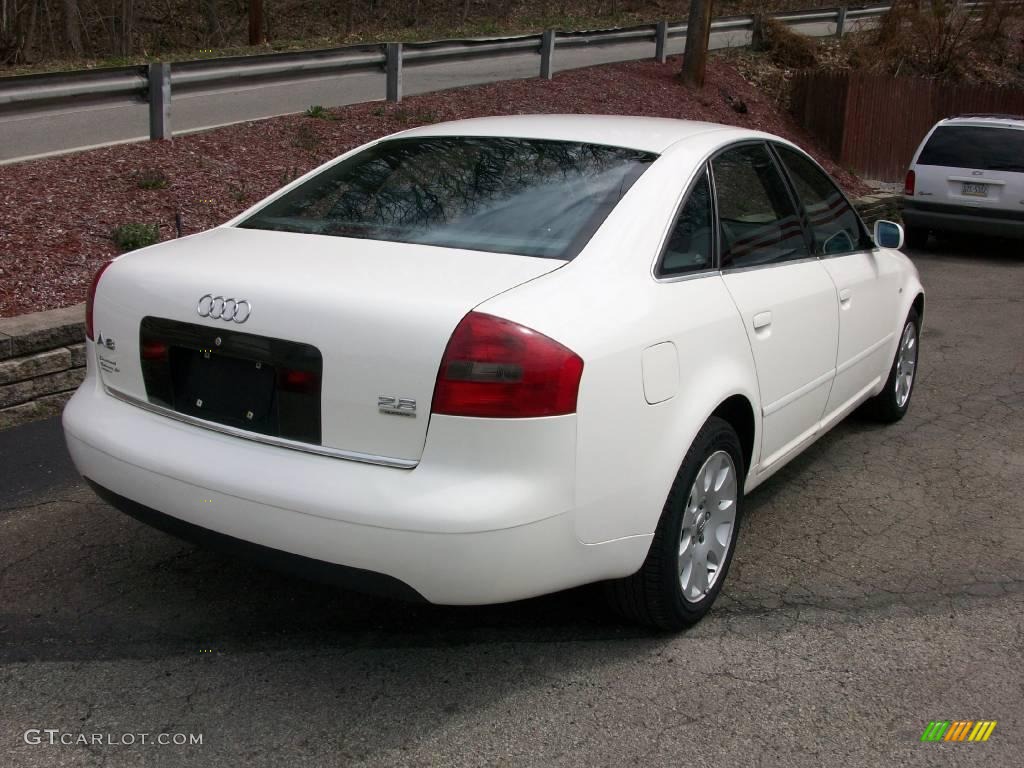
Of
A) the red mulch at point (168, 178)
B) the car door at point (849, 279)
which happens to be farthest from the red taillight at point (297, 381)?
the red mulch at point (168, 178)

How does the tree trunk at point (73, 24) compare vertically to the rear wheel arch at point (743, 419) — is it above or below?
above

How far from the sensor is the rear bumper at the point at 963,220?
1210 centimetres

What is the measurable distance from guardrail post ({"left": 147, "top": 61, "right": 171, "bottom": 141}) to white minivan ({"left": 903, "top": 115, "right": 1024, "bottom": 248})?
8334mm

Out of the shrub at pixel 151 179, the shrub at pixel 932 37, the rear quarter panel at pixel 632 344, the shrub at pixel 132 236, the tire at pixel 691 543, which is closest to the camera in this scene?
the rear quarter panel at pixel 632 344

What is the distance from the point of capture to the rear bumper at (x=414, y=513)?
9.26ft

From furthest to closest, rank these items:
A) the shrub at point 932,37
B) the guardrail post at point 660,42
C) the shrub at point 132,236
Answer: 1. the shrub at point 932,37
2. the guardrail post at point 660,42
3. the shrub at point 132,236

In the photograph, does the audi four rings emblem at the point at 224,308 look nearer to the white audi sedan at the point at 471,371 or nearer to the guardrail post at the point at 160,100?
the white audi sedan at the point at 471,371

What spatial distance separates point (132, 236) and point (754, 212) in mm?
4757

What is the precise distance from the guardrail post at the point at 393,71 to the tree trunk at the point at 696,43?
595cm

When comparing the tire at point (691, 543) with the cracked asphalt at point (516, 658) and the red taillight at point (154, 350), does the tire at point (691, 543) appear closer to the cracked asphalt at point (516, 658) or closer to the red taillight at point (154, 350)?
Answer: the cracked asphalt at point (516, 658)

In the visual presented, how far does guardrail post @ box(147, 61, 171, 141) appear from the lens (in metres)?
9.30

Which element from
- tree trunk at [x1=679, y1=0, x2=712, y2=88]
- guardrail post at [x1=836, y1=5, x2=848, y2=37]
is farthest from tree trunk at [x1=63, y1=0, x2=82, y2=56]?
guardrail post at [x1=836, y1=5, x2=848, y2=37]

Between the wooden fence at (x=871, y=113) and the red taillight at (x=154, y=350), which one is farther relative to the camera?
the wooden fence at (x=871, y=113)

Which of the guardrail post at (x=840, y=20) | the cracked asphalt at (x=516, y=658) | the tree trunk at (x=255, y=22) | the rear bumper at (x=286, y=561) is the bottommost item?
the cracked asphalt at (x=516, y=658)
